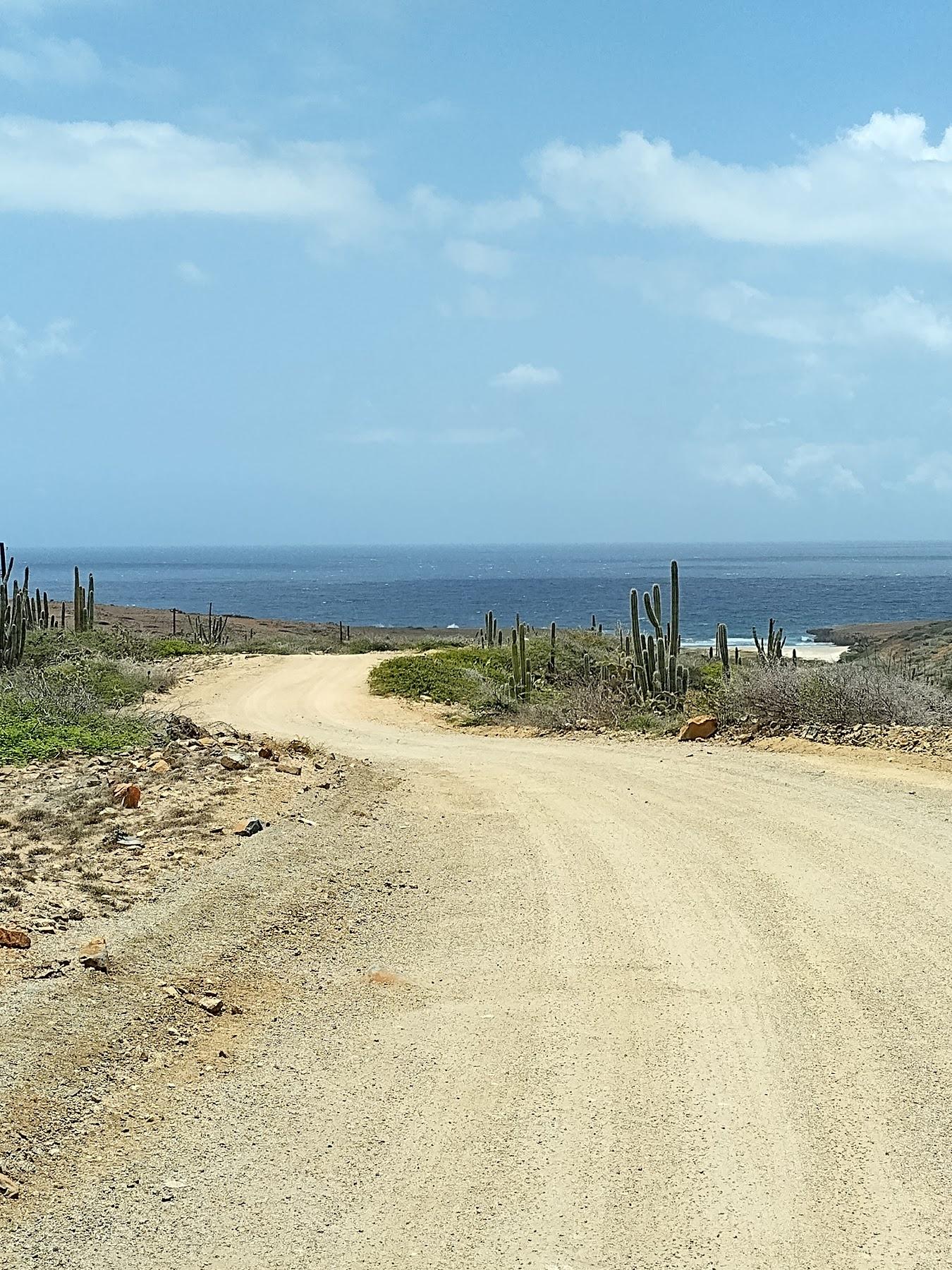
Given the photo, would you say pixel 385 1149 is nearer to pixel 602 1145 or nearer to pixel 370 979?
pixel 602 1145

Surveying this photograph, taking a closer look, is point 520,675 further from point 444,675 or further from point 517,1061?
point 517,1061

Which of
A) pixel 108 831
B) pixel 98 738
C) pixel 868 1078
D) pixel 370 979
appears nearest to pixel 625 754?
pixel 98 738

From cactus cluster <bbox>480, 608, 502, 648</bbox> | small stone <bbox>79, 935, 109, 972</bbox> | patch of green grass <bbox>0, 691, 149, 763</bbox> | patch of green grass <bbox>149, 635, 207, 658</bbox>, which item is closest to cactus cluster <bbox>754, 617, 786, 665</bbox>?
cactus cluster <bbox>480, 608, 502, 648</bbox>

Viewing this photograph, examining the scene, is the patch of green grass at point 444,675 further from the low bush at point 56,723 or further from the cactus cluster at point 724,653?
the low bush at point 56,723

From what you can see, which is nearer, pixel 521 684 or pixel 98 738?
pixel 98 738

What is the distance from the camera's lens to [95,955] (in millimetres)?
6355

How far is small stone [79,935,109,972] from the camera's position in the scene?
618cm

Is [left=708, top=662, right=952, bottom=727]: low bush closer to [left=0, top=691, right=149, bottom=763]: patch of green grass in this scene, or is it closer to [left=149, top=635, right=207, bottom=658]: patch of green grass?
[left=0, top=691, right=149, bottom=763]: patch of green grass

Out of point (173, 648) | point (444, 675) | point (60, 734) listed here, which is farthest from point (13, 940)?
point (173, 648)

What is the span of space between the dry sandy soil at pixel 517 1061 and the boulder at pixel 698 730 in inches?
245

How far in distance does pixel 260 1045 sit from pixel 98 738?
7.86 meters

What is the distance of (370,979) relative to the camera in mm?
6617

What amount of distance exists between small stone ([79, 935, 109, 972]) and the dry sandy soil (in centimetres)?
13

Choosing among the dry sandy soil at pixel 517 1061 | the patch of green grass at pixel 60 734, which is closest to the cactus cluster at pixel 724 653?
the dry sandy soil at pixel 517 1061
